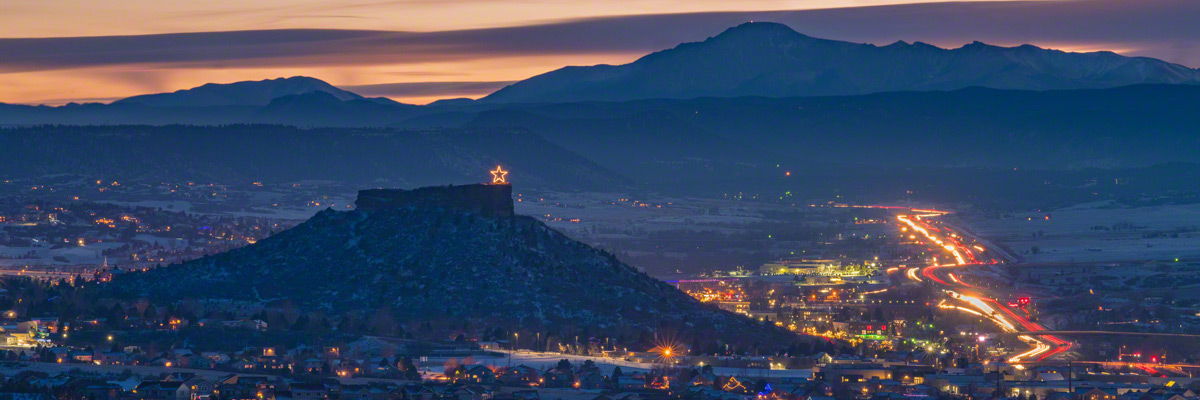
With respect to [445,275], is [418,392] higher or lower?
lower

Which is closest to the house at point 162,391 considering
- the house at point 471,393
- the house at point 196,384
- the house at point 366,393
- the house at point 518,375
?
the house at point 196,384

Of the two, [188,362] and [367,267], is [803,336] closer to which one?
[367,267]

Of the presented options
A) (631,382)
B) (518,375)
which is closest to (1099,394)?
(631,382)

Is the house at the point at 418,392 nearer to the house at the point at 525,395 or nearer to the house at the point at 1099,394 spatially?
the house at the point at 525,395

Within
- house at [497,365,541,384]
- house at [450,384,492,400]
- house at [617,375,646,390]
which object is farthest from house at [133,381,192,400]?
house at [617,375,646,390]

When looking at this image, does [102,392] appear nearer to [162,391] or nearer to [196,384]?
[162,391]

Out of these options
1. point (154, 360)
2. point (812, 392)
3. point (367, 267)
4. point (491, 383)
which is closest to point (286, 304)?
point (367, 267)

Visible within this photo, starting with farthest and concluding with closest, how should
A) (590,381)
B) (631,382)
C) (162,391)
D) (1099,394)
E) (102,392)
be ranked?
(631,382)
(590,381)
(1099,394)
(162,391)
(102,392)

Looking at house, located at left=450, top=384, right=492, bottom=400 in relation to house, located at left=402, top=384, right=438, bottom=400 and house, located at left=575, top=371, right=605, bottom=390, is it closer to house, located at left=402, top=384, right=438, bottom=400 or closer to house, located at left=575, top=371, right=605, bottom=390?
house, located at left=402, top=384, right=438, bottom=400
